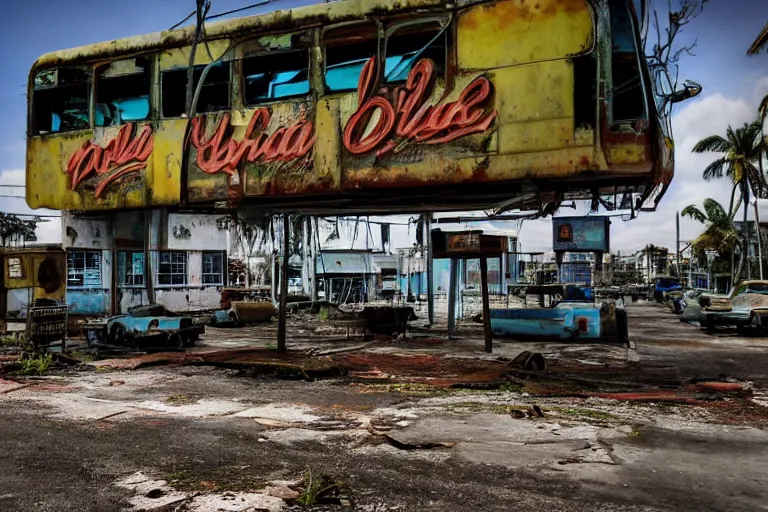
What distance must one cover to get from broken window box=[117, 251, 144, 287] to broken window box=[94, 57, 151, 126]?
10410 millimetres

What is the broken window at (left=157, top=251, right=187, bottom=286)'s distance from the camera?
84.1 feet

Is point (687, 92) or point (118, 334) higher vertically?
point (687, 92)

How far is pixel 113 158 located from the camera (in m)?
14.5

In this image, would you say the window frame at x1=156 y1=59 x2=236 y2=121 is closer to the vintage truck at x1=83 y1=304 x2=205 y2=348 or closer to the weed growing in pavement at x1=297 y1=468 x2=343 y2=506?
the vintage truck at x1=83 y1=304 x2=205 y2=348

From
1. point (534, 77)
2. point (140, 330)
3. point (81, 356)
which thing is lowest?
point (81, 356)

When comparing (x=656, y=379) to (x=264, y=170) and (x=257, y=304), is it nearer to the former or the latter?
(x=264, y=170)

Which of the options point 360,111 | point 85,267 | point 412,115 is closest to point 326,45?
point 360,111

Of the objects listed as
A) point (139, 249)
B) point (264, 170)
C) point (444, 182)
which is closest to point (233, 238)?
point (139, 249)

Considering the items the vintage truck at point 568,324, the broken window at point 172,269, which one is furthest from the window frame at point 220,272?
the vintage truck at point 568,324

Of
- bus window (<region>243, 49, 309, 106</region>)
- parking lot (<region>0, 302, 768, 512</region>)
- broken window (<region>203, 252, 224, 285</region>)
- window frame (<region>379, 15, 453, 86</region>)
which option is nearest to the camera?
parking lot (<region>0, 302, 768, 512</region>)

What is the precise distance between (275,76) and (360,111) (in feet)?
7.17

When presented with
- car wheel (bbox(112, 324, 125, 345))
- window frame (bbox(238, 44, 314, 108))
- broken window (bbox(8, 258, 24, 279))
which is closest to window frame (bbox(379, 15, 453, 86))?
window frame (bbox(238, 44, 314, 108))

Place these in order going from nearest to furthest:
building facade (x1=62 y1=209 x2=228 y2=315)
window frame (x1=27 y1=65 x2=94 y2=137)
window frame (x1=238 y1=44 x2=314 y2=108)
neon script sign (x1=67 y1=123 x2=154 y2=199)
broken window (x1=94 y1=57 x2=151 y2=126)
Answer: window frame (x1=238 y1=44 x2=314 y2=108) → broken window (x1=94 y1=57 x2=151 y2=126) → neon script sign (x1=67 y1=123 x2=154 y2=199) → window frame (x1=27 y1=65 x2=94 y2=137) → building facade (x1=62 y1=209 x2=228 y2=315)

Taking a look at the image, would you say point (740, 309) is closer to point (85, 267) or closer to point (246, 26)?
point (246, 26)
